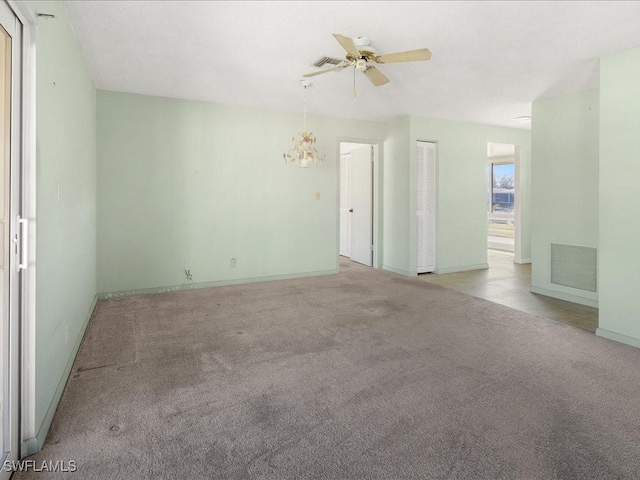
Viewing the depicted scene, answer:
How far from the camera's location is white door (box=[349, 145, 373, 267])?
6852mm

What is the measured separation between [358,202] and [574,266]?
12.1 ft

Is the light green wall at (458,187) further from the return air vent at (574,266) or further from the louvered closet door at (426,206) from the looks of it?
the return air vent at (574,266)

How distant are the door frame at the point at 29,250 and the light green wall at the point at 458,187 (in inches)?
196

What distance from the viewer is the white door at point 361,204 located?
6.85 m

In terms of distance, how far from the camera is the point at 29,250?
1.80 m

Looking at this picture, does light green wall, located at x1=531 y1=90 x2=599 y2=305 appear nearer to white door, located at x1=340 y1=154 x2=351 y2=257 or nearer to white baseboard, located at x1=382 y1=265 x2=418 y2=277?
white baseboard, located at x1=382 y1=265 x2=418 y2=277

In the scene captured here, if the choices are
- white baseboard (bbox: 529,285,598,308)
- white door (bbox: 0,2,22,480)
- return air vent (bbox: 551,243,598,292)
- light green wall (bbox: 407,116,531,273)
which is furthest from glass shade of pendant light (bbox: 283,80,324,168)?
white door (bbox: 0,2,22,480)

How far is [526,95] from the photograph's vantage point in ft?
15.5

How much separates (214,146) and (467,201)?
4.25m

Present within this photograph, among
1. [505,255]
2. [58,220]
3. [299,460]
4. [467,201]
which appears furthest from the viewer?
[505,255]

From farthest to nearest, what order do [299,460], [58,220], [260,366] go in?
[260,366] < [58,220] < [299,460]

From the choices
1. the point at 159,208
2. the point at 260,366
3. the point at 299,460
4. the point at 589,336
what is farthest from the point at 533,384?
the point at 159,208

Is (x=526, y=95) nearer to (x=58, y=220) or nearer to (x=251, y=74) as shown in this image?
→ (x=251, y=74)

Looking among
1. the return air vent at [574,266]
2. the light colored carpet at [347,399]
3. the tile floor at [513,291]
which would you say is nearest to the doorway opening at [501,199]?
the tile floor at [513,291]
